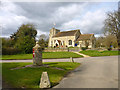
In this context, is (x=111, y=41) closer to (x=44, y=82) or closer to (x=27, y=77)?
(x=27, y=77)

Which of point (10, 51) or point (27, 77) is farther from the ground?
point (10, 51)

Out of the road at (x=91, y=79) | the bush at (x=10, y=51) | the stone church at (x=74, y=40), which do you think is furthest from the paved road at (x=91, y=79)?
the stone church at (x=74, y=40)

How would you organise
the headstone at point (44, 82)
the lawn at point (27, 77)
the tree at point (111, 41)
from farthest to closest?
the tree at point (111, 41) → the lawn at point (27, 77) → the headstone at point (44, 82)

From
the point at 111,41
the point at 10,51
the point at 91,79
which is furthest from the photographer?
the point at 111,41

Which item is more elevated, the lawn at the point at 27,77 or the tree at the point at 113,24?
the tree at the point at 113,24

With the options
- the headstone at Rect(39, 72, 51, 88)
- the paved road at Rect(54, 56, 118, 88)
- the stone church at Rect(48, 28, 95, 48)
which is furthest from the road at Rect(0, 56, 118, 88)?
the stone church at Rect(48, 28, 95, 48)

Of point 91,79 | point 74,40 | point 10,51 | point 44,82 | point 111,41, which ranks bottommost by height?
point 91,79

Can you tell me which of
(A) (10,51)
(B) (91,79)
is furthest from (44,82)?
(A) (10,51)

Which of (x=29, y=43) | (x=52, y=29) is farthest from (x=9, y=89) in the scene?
(x=52, y=29)

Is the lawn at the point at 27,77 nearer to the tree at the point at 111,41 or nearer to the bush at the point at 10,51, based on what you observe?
the bush at the point at 10,51

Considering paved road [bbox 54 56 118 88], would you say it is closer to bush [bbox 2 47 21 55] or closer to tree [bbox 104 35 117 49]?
bush [bbox 2 47 21 55]

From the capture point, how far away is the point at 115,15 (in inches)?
1383

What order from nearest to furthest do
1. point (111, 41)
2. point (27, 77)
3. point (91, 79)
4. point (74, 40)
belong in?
point (91, 79)
point (27, 77)
point (111, 41)
point (74, 40)

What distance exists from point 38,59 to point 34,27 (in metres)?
42.4
